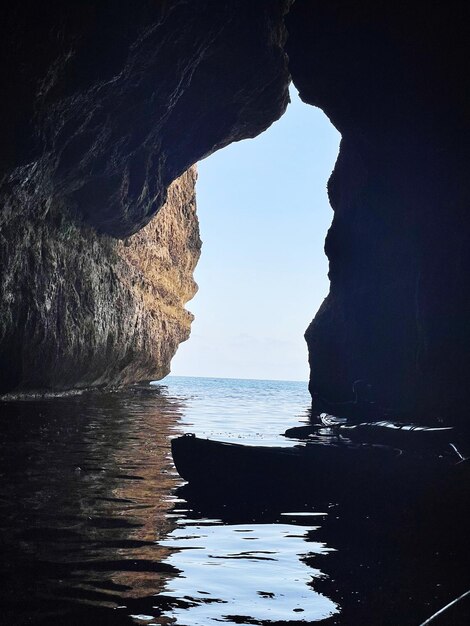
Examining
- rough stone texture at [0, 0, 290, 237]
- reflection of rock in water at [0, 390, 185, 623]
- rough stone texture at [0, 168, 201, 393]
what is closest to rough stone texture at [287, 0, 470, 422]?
rough stone texture at [0, 0, 290, 237]

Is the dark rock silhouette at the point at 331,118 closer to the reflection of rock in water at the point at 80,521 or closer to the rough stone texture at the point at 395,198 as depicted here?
the rough stone texture at the point at 395,198

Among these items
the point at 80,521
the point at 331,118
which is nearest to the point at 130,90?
the point at 331,118

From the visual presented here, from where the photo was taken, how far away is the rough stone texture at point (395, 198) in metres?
18.9

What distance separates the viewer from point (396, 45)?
21.5 metres

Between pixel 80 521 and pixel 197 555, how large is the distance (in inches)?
64.6

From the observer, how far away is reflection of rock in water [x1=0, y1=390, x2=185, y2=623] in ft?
14.4

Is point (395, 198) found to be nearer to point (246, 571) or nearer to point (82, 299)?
point (82, 299)

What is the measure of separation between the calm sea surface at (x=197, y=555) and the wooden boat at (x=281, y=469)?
0.30 meters

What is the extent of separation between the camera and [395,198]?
25.5 metres

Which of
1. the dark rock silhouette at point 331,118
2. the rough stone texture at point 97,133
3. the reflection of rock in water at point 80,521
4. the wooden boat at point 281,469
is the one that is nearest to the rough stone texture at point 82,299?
the rough stone texture at point 97,133

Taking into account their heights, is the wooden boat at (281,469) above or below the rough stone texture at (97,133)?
below

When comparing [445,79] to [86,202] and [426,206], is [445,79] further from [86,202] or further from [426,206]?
[86,202]

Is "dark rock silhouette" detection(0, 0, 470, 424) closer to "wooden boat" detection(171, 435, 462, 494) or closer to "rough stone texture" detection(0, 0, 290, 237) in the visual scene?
"rough stone texture" detection(0, 0, 290, 237)

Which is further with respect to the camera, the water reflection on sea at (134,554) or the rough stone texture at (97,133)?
the rough stone texture at (97,133)
